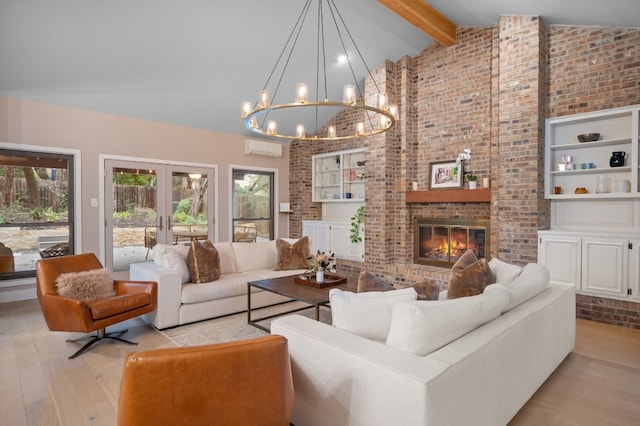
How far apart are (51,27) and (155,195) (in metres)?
2.77

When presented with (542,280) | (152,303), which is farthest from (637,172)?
(152,303)

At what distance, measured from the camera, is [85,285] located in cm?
338

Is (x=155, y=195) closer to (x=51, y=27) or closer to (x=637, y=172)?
(x=51, y=27)

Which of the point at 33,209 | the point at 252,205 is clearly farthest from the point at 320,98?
the point at 33,209

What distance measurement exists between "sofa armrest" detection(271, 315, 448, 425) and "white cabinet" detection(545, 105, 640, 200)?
408 cm

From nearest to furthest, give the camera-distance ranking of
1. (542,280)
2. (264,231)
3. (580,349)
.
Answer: (542,280) < (580,349) < (264,231)

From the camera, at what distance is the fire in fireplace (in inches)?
217

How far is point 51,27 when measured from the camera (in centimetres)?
399

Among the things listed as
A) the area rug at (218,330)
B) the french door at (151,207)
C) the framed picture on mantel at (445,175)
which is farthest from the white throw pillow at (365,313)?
the french door at (151,207)

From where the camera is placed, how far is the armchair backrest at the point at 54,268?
10.7 feet

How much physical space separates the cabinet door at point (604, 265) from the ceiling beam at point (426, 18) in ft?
11.0

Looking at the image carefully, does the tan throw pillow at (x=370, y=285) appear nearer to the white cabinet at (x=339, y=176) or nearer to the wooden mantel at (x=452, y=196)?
the wooden mantel at (x=452, y=196)

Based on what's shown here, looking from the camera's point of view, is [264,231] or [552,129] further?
[264,231]

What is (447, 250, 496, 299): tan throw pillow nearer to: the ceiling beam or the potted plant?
the ceiling beam
